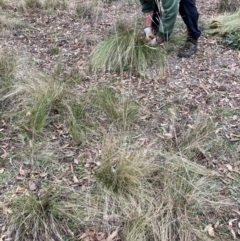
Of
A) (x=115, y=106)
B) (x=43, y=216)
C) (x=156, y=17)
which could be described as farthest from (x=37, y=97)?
(x=156, y=17)

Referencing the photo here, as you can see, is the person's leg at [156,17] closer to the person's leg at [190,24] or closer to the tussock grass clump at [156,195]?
the person's leg at [190,24]

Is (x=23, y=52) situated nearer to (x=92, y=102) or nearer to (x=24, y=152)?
(x=92, y=102)

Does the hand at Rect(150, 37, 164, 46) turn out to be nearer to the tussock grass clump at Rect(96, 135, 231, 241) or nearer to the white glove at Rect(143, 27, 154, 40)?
the white glove at Rect(143, 27, 154, 40)

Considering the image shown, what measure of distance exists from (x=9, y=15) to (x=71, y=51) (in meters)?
1.34

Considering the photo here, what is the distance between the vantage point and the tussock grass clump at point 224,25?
170 inches

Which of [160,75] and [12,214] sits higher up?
[12,214]

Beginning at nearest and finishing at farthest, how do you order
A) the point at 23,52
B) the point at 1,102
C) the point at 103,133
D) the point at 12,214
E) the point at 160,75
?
the point at 12,214 → the point at 103,133 → the point at 1,102 → the point at 160,75 → the point at 23,52

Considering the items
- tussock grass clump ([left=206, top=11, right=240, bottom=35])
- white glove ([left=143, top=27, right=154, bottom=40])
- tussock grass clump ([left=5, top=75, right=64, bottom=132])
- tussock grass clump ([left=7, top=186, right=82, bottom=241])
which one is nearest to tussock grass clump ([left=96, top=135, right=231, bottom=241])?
tussock grass clump ([left=7, top=186, right=82, bottom=241])

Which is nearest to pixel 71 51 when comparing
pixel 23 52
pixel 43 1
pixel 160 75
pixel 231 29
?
pixel 23 52

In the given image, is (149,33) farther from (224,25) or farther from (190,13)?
(224,25)

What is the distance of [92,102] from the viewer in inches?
122

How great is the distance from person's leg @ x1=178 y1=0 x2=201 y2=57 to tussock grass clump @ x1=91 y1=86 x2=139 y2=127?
1.17 meters

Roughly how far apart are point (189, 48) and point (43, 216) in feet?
8.75

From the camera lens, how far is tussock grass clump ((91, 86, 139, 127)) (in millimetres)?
2896
